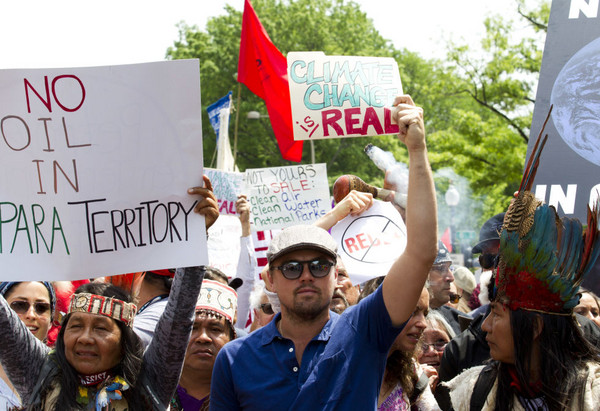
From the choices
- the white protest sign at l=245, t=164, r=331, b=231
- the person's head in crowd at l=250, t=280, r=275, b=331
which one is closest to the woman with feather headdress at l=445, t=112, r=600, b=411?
the person's head in crowd at l=250, t=280, r=275, b=331

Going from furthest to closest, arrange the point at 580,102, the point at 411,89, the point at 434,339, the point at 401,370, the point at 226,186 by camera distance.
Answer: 1. the point at 411,89
2. the point at 226,186
3. the point at 434,339
4. the point at 580,102
5. the point at 401,370

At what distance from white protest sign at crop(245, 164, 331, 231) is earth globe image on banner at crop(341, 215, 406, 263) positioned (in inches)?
126

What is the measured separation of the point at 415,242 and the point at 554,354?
2.56ft

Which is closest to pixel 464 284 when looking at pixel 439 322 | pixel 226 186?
pixel 439 322

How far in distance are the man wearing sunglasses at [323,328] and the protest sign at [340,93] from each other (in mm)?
1423

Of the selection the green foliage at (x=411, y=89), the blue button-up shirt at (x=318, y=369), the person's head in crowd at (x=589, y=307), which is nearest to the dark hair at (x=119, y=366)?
the blue button-up shirt at (x=318, y=369)

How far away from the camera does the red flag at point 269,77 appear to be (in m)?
7.21

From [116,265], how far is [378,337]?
114 centimetres

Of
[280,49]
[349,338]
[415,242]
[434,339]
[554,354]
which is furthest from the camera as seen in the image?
[280,49]

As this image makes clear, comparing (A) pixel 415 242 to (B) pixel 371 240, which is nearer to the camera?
(A) pixel 415 242

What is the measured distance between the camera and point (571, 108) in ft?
13.7

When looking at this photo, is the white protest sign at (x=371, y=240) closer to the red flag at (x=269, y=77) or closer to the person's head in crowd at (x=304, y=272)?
the person's head in crowd at (x=304, y=272)

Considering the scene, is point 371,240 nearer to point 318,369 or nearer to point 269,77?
point 318,369

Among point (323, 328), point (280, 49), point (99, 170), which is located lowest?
point (323, 328)
